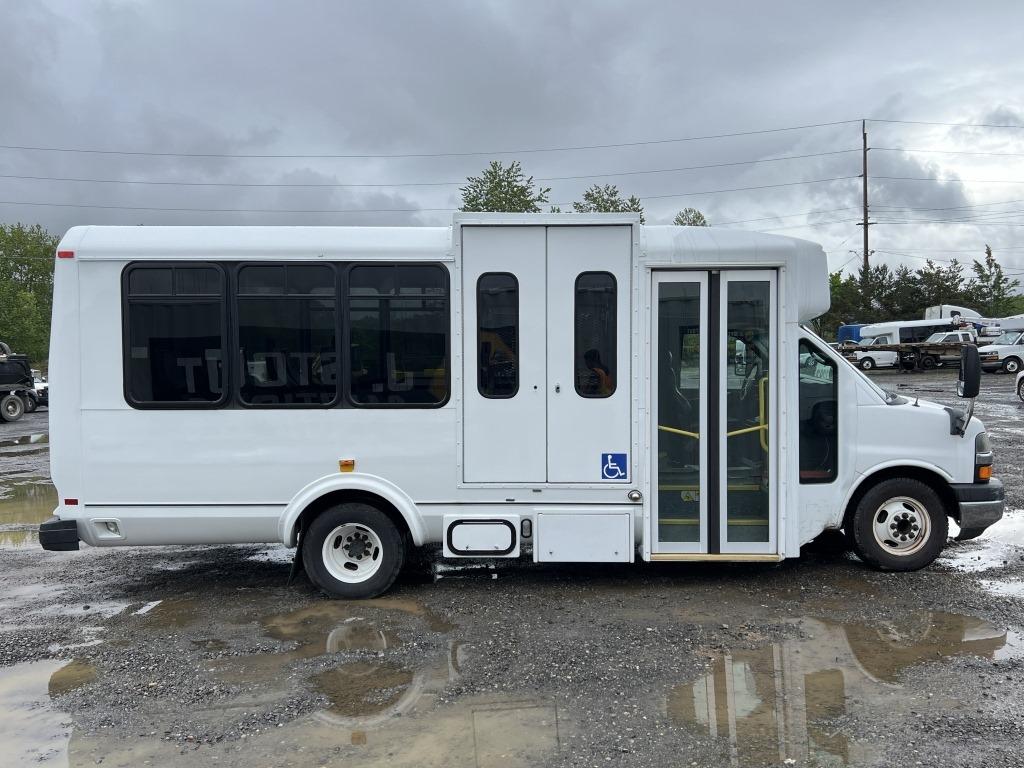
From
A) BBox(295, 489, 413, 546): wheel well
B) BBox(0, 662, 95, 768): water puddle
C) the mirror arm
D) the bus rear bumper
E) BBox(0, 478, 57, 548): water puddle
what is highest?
the mirror arm

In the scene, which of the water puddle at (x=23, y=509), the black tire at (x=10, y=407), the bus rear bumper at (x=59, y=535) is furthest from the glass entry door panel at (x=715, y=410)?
the black tire at (x=10, y=407)

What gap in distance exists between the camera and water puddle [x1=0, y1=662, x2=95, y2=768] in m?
4.12

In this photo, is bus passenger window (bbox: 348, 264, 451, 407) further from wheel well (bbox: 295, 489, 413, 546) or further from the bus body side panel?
the bus body side panel

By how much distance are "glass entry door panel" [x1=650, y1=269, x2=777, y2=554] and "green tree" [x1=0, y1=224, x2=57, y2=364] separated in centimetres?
6160

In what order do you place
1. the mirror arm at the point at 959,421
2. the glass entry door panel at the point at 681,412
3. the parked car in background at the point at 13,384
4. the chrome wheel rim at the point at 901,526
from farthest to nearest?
the parked car in background at the point at 13,384 → the chrome wheel rim at the point at 901,526 → the mirror arm at the point at 959,421 → the glass entry door panel at the point at 681,412

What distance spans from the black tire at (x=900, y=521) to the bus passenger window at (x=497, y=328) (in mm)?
3099

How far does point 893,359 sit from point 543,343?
132ft

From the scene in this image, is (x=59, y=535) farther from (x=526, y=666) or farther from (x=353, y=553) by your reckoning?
(x=526, y=666)

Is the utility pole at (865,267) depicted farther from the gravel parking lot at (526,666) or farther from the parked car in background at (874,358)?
the gravel parking lot at (526,666)

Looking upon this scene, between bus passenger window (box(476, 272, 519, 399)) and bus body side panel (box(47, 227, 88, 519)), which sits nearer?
bus body side panel (box(47, 227, 88, 519))

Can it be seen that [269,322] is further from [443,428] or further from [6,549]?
[6,549]

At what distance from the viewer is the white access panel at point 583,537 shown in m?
6.16

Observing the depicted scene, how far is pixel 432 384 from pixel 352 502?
3.70ft

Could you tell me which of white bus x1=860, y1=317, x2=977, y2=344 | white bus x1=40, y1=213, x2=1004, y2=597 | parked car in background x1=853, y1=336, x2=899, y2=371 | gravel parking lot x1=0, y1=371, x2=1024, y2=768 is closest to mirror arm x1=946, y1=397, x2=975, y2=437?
gravel parking lot x1=0, y1=371, x2=1024, y2=768
